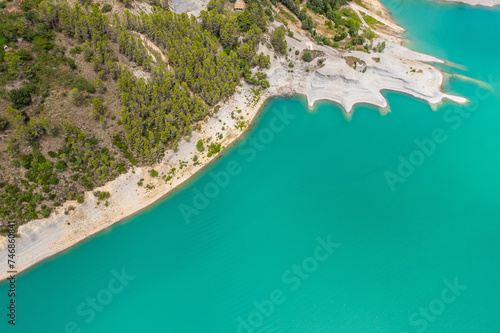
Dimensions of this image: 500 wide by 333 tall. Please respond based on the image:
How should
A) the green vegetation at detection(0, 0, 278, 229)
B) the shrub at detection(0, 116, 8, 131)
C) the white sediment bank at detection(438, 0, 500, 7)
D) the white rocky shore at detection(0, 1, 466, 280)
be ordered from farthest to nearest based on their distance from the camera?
the white sediment bank at detection(438, 0, 500, 7)
the shrub at detection(0, 116, 8, 131)
the green vegetation at detection(0, 0, 278, 229)
the white rocky shore at detection(0, 1, 466, 280)

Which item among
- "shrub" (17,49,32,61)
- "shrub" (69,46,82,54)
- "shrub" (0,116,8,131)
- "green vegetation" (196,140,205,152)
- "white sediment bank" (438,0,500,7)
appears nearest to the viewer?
"shrub" (0,116,8,131)

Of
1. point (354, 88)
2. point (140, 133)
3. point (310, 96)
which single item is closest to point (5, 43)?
point (140, 133)

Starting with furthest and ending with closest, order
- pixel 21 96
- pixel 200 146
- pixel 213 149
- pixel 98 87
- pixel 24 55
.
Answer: pixel 213 149, pixel 200 146, pixel 98 87, pixel 24 55, pixel 21 96

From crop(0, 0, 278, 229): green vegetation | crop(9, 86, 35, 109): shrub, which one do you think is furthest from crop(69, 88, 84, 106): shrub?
crop(9, 86, 35, 109): shrub

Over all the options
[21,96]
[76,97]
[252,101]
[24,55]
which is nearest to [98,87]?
[76,97]

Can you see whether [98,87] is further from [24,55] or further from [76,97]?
[24,55]

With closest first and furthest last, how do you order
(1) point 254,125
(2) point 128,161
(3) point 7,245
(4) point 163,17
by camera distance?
(3) point 7,245 → (2) point 128,161 → (1) point 254,125 → (4) point 163,17

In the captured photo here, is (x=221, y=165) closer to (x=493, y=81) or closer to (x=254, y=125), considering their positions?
(x=254, y=125)

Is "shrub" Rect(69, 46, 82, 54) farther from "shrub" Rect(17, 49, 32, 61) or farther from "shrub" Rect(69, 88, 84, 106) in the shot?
"shrub" Rect(69, 88, 84, 106)

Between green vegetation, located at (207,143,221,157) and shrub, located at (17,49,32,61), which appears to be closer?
shrub, located at (17,49,32,61)
